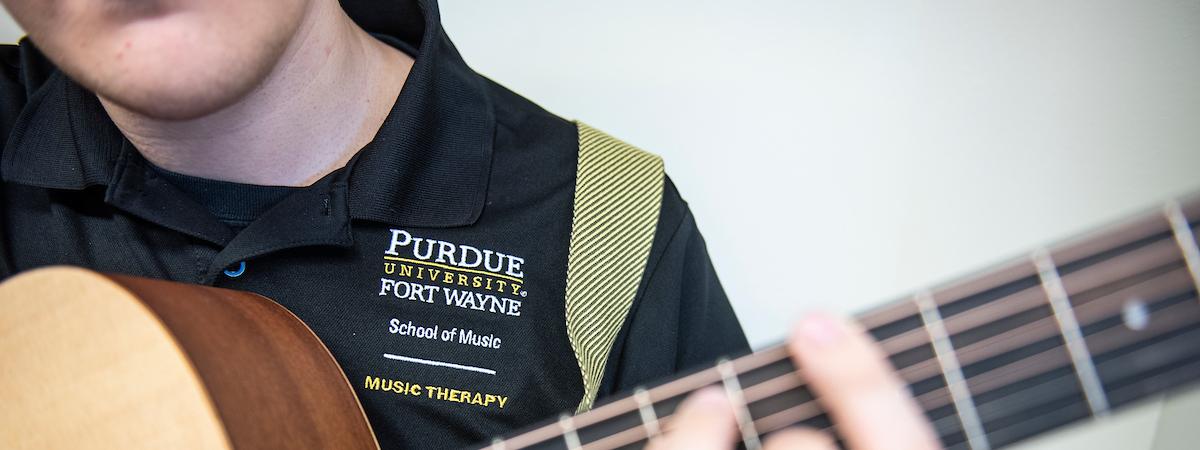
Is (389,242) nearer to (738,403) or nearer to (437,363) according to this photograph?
(437,363)

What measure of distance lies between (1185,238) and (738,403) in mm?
271

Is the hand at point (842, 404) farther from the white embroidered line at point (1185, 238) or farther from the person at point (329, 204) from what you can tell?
the person at point (329, 204)

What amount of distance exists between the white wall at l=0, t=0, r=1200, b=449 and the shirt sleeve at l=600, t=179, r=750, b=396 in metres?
0.21

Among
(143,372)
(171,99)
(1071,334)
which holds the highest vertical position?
(171,99)

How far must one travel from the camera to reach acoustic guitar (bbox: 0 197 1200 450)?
473 mm

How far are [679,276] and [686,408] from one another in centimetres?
35

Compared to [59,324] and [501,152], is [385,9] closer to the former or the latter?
[501,152]

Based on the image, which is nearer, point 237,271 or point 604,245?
point 237,271

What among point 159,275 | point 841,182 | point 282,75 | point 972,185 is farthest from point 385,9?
point 972,185

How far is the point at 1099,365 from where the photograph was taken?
1.57 feet

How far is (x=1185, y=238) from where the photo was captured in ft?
1.53

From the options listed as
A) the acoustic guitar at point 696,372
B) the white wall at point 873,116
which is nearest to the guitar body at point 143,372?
the acoustic guitar at point 696,372

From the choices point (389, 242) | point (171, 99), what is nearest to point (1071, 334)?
point (389, 242)

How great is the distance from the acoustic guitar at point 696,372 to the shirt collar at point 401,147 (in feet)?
0.49
